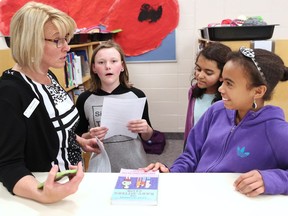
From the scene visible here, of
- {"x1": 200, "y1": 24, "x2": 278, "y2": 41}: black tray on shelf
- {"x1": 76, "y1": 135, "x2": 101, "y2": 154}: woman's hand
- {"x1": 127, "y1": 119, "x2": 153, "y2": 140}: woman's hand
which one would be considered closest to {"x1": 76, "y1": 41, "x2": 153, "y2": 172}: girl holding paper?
{"x1": 127, "y1": 119, "x2": 153, "y2": 140}: woman's hand

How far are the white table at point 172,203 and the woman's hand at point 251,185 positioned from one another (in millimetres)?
19

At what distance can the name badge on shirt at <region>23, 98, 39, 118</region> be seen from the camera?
104cm

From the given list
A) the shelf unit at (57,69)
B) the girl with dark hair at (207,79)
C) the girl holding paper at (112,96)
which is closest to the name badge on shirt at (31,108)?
the girl holding paper at (112,96)

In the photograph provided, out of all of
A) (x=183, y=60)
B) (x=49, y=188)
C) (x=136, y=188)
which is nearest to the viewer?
(x=49, y=188)

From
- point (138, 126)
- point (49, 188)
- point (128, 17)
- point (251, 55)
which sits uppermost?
point (128, 17)

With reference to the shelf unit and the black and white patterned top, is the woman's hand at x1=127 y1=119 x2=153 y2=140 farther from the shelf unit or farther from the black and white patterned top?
the shelf unit

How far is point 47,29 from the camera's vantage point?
3.82ft

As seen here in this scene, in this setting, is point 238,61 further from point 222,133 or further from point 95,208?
point 95,208

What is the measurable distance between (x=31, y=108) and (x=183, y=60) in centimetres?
270

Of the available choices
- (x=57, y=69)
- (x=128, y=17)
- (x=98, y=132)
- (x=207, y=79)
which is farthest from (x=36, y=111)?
(x=128, y=17)

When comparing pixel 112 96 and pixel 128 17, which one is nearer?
pixel 112 96

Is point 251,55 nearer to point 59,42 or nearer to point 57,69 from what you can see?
point 59,42

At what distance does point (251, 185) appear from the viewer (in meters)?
0.92

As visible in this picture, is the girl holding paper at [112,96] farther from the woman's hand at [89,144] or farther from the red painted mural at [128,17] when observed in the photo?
the red painted mural at [128,17]
